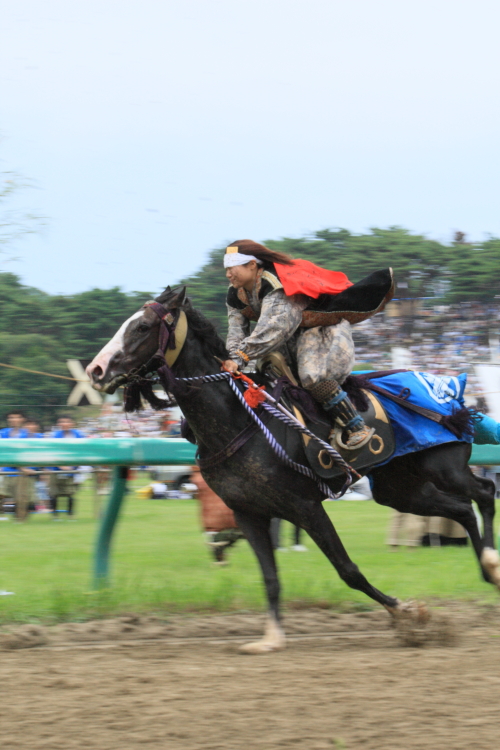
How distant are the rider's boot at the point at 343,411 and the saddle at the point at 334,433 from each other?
0.19 feet

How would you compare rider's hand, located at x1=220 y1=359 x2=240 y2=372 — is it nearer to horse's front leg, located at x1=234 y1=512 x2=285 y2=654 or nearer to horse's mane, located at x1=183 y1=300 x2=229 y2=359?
horse's mane, located at x1=183 y1=300 x2=229 y2=359

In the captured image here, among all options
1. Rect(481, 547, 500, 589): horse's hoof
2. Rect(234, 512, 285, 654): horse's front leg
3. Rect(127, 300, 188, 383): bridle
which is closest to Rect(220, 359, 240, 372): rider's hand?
Rect(127, 300, 188, 383): bridle

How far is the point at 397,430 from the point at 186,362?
5.07ft

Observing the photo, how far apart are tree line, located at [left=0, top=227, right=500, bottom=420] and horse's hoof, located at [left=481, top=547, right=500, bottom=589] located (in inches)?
910

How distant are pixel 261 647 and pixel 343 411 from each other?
151 cm

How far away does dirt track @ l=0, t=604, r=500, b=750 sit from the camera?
3.21 meters

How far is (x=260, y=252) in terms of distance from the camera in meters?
5.47

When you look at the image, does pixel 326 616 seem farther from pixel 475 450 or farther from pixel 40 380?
pixel 40 380

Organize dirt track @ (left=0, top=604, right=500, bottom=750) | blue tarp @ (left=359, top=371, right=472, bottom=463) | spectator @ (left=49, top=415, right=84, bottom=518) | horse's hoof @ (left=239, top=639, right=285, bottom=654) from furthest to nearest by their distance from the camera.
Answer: spectator @ (left=49, top=415, right=84, bottom=518) → blue tarp @ (left=359, top=371, right=472, bottom=463) → horse's hoof @ (left=239, top=639, right=285, bottom=654) → dirt track @ (left=0, top=604, right=500, bottom=750)

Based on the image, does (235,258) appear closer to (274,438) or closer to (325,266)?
(274,438)

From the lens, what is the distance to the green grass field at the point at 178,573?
5.93 m

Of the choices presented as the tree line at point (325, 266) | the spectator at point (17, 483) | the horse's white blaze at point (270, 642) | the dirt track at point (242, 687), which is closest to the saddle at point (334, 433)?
the horse's white blaze at point (270, 642)

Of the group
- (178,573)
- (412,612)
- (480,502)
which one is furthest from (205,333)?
(178,573)

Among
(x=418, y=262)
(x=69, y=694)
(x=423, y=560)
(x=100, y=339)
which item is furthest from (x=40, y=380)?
(x=69, y=694)
